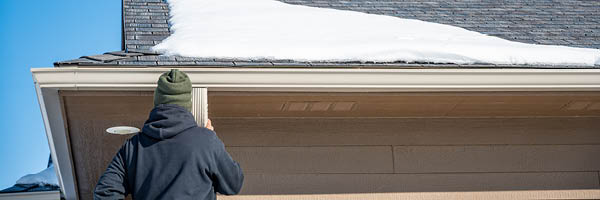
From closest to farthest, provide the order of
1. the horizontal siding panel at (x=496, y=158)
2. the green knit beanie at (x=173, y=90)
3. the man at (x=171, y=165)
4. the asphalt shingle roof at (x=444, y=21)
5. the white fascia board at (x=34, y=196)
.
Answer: the man at (x=171, y=165)
the green knit beanie at (x=173, y=90)
the asphalt shingle roof at (x=444, y=21)
the horizontal siding panel at (x=496, y=158)
the white fascia board at (x=34, y=196)

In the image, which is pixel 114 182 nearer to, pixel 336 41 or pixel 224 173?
pixel 224 173

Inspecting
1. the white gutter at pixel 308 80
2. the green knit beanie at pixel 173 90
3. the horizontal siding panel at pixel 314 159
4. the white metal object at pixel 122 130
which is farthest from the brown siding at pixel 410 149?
the green knit beanie at pixel 173 90

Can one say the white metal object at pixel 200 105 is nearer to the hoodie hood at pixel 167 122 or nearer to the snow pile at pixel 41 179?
the hoodie hood at pixel 167 122

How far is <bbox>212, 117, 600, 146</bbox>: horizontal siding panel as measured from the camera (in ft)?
11.5

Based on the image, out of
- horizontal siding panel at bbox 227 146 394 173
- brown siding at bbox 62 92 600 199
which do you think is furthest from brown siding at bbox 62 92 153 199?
horizontal siding panel at bbox 227 146 394 173

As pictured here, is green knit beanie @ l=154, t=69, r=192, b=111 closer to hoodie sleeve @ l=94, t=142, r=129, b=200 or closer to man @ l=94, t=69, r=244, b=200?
man @ l=94, t=69, r=244, b=200

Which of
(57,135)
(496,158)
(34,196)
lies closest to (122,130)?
(57,135)

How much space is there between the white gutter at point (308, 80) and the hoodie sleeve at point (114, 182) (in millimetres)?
448

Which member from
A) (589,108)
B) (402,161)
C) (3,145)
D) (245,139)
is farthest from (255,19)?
(3,145)

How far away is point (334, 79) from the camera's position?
2.79m

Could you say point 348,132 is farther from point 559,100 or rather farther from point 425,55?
point 559,100

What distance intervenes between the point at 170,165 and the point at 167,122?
0.51ft

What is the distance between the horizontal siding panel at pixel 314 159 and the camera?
3506mm

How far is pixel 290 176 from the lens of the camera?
353cm
